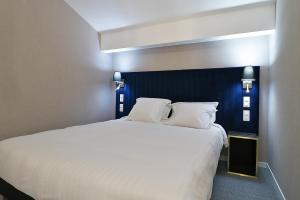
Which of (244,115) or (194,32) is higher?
(194,32)

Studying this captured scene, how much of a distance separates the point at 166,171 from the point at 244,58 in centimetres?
234

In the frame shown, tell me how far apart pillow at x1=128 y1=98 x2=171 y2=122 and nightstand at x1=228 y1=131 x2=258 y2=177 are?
3.40ft

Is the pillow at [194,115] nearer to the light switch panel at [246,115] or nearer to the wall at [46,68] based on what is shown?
the light switch panel at [246,115]

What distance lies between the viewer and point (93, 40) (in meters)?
3.41

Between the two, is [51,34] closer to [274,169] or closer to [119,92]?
[119,92]

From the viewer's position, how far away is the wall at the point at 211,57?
8.61 ft

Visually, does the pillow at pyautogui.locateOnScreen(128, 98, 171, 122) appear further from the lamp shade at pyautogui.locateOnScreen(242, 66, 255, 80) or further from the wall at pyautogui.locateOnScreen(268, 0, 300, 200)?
the wall at pyautogui.locateOnScreen(268, 0, 300, 200)

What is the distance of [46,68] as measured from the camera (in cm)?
265

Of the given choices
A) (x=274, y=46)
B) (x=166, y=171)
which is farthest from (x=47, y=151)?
(x=274, y=46)

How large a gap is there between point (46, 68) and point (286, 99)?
3.00 m

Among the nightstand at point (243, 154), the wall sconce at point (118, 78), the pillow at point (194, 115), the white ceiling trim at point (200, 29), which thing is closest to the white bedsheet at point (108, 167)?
the pillow at point (194, 115)

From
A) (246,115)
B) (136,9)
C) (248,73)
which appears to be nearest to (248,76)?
(248,73)

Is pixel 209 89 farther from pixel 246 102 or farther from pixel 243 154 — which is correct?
pixel 243 154

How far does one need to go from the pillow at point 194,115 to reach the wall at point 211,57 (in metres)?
0.70
